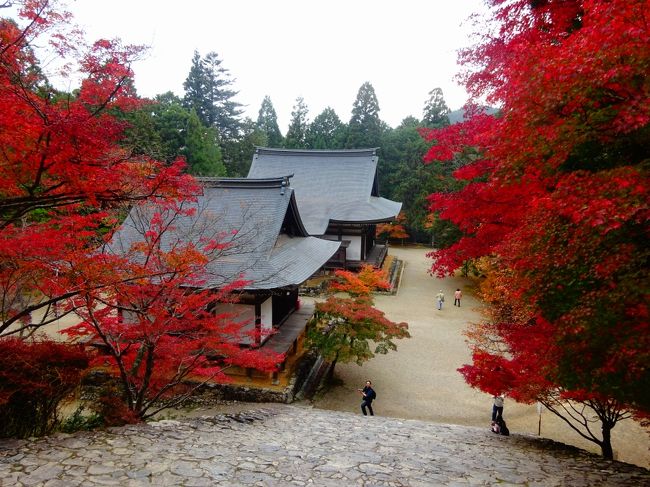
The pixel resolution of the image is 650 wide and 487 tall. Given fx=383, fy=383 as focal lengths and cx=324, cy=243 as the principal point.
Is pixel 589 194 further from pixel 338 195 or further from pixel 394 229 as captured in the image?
pixel 394 229

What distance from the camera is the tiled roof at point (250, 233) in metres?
11.2

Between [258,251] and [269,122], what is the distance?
4931 cm

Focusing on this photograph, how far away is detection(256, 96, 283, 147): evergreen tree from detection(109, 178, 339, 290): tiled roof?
39.7 meters

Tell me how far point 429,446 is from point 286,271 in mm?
6559

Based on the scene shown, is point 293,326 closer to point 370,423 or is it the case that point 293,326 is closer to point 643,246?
point 370,423

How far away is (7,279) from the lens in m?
7.12

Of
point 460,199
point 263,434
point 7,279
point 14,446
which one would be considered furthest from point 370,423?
point 7,279

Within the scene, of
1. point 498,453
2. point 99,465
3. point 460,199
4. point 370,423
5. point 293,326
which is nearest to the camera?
point 99,465

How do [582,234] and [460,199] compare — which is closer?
[582,234]

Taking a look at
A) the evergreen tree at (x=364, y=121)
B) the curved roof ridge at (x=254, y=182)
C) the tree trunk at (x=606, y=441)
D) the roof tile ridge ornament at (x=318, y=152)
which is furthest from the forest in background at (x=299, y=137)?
the tree trunk at (x=606, y=441)

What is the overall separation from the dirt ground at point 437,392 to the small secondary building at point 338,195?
7.22 metres

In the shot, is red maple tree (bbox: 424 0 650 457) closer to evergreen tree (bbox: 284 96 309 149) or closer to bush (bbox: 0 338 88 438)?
bush (bbox: 0 338 88 438)

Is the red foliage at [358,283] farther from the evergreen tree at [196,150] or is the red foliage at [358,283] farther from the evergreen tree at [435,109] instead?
the evergreen tree at [435,109]

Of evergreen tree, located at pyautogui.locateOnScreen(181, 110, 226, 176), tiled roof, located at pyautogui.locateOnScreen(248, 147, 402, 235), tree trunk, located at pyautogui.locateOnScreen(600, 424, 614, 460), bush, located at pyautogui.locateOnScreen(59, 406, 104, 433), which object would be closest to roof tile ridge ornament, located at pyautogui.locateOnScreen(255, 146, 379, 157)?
tiled roof, located at pyautogui.locateOnScreen(248, 147, 402, 235)
